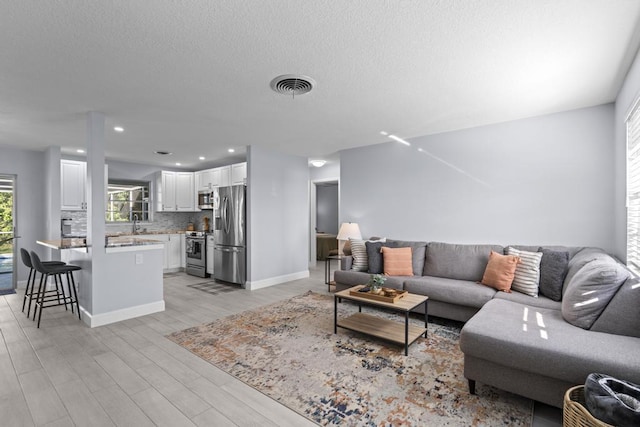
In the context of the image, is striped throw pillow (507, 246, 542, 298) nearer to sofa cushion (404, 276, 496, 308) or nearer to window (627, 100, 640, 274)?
sofa cushion (404, 276, 496, 308)

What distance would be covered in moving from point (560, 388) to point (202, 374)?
254 centimetres

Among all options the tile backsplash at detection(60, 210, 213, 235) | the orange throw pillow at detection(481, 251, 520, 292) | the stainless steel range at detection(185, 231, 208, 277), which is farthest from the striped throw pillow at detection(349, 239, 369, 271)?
the tile backsplash at detection(60, 210, 213, 235)

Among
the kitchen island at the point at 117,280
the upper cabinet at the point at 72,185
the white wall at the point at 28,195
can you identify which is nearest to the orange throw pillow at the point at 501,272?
the kitchen island at the point at 117,280

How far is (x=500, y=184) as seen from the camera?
4023mm

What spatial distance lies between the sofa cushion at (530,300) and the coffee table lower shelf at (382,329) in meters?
0.92

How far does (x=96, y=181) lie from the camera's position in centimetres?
360

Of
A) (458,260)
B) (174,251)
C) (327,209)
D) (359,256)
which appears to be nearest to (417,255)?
(458,260)

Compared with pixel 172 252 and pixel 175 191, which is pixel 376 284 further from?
pixel 175 191

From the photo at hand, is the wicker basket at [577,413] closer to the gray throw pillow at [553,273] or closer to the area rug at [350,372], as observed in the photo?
the area rug at [350,372]

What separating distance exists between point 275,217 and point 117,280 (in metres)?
2.71

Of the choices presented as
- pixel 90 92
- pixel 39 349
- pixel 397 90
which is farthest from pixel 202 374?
pixel 397 90

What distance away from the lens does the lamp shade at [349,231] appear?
16.6 ft

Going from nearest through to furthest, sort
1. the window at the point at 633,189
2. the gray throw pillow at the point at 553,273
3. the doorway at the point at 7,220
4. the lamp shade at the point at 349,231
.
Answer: the window at the point at 633,189 → the gray throw pillow at the point at 553,273 → the lamp shade at the point at 349,231 → the doorway at the point at 7,220

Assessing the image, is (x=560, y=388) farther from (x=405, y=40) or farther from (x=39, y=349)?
(x=39, y=349)
